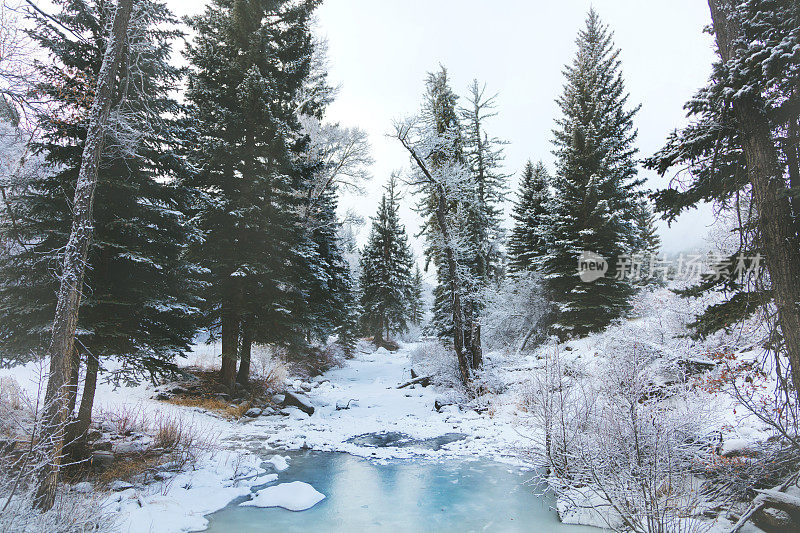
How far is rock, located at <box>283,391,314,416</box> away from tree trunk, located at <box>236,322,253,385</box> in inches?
66.7

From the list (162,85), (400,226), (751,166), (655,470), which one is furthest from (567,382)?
(400,226)

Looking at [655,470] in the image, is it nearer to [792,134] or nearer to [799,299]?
[799,299]

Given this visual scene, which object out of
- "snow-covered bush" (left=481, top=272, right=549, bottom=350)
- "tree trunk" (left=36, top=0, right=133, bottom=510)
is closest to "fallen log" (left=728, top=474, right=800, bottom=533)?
"tree trunk" (left=36, top=0, right=133, bottom=510)

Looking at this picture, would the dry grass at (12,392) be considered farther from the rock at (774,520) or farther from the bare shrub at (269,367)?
the rock at (774,520)

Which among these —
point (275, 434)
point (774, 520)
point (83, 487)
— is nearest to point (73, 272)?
point (83, 487)

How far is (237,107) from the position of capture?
14.5m

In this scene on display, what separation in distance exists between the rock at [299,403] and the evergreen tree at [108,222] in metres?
5.76

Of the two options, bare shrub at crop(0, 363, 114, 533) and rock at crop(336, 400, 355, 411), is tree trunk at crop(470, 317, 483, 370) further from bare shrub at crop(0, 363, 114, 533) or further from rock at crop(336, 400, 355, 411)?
bare shrub at crop(0, 363, 114, 533)

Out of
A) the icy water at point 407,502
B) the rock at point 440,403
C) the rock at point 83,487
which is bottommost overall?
the icy water at point 407,502

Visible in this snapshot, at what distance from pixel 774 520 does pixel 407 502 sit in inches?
211

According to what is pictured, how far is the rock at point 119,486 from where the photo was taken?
6598 mm

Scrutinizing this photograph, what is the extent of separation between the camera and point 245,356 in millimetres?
14328

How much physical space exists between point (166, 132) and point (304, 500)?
8.24m

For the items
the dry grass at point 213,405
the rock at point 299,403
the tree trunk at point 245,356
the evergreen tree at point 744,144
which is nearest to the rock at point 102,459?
the dry grass at point 213,405
